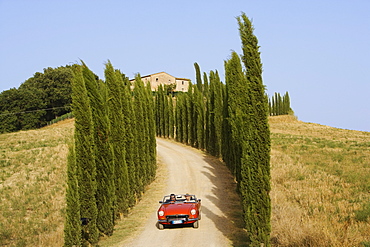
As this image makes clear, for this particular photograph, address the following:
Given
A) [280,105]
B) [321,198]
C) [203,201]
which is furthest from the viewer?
[280,105]

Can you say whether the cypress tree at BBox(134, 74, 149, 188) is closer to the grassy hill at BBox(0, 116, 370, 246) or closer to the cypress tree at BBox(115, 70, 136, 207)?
the cypress tree at BBox(115, 70, 136, 207)

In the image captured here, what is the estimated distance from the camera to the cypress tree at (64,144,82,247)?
40.7 feet

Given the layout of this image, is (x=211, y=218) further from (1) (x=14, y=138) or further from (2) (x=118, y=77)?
(1) (x=14, y=138)

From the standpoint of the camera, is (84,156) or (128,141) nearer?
(84,156)

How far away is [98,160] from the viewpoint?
1595 centimetres

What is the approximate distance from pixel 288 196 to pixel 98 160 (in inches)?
385

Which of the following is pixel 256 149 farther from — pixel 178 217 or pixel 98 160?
pixel 98 160

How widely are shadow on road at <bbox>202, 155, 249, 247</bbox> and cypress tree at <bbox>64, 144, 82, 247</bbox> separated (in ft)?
18.8

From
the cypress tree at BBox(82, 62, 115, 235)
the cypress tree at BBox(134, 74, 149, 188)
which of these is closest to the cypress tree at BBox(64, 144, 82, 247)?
the cypress tree at BBox(82, 62, 115, 235)

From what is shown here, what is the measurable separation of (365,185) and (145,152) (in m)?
13.7

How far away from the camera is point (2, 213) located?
21.7m

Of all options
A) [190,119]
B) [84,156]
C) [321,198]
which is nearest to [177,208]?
[84,156]

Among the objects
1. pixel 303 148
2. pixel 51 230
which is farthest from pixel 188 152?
pixel 51 230

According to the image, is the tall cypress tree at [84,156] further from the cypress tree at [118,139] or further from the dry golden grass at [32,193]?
the cypress tree at [118,139]
